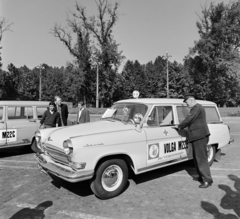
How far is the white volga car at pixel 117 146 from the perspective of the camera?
3.86 meters

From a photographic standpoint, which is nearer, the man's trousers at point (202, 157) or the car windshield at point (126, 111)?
the man's trousers at point (202, 157)

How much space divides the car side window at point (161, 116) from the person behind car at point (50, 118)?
12.3 feet

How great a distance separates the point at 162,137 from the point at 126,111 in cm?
103

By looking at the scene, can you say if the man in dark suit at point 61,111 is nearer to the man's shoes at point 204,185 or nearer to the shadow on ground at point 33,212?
the shadow on ground at point 33,212

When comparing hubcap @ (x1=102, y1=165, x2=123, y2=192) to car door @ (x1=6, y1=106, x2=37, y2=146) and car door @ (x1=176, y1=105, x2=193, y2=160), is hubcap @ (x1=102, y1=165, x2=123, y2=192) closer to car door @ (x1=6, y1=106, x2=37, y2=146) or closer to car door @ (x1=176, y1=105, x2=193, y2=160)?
car door @ (x1=176, y1=105, x2=193, y2=160)

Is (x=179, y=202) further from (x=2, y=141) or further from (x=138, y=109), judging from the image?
(x=2, y=141)

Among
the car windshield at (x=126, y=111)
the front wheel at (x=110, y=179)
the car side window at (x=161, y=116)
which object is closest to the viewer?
the front wheel at (x=110, y=179)

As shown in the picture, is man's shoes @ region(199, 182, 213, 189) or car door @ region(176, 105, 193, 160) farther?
car door @ region(176, 105, 193, 160)

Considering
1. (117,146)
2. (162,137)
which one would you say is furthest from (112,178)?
(162,137)

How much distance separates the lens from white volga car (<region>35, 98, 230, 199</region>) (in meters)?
3.86

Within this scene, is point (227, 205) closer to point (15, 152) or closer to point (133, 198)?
point (133, 198)

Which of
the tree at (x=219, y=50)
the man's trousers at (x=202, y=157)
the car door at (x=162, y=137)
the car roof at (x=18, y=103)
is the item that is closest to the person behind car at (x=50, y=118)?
the car roof at (x=18, y=103)

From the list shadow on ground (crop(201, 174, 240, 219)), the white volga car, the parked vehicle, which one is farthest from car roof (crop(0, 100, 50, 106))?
shadow on ground (crop(201, 174, 240, 219))

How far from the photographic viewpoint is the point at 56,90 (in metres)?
68.4
